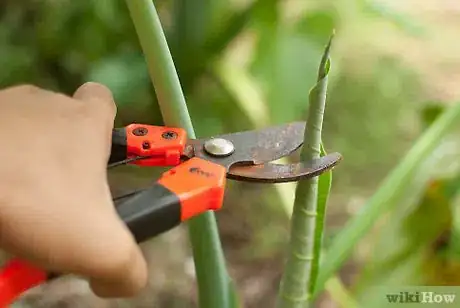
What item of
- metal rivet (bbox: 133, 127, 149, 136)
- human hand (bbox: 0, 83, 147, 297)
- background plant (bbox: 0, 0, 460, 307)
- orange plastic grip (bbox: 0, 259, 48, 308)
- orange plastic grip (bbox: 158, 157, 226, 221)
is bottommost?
background plant (bbox: 0, 0, 460, 307)

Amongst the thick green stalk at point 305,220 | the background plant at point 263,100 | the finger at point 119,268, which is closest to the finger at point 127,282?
the finger at point 119,268

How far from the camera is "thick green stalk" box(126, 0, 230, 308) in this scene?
1.13 ft

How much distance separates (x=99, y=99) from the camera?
0.31 meters

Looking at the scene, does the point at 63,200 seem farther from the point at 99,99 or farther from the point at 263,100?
the point at 263,100

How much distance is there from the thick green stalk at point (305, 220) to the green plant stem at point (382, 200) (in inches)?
0.9

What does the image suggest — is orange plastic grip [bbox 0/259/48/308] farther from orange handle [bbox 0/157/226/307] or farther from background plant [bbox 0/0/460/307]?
background plant [bbox 0/0/460/307]

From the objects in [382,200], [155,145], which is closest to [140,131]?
[155,145]

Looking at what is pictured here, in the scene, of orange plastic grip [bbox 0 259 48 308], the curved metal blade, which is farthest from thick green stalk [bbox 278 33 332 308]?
orange plastic grip [bbox 0 259 48 308]

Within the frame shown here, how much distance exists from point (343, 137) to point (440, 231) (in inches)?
5.7

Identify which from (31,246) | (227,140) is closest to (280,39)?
(227,140)

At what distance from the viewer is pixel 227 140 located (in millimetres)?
328

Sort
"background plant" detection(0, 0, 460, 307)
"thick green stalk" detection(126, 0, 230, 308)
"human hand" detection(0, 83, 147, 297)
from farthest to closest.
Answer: "background plant" detection(0, 0, 460, 307), "thick green stalk" detection(126, 0, 230, 308), "human hand" detection(0, 83, 147, 297)

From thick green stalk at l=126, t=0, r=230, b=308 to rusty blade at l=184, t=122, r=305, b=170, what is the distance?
38 mm

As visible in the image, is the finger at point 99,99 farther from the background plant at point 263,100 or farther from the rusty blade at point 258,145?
the background plant at point 263,100
